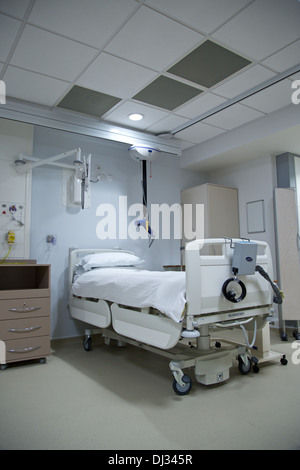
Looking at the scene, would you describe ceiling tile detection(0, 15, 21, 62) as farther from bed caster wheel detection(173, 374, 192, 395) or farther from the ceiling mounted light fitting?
bed caster wheel detection(173, 374, 192, 395)

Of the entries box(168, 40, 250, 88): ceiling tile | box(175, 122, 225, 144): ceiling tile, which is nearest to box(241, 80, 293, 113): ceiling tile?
box(168, 40, 250, 88): ceiling tile

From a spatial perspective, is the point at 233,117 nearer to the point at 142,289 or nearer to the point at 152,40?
the point at 152,40

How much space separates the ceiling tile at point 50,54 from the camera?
9.00 ft

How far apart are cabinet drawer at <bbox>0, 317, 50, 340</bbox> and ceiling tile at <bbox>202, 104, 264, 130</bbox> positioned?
3.15 metres

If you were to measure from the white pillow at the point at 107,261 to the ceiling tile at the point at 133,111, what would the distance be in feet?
5.84

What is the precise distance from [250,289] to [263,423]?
99cm

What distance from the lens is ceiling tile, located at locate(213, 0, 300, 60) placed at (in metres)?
2.43

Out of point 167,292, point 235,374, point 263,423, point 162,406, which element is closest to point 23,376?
point 162,406

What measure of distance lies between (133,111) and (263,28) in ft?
6.04

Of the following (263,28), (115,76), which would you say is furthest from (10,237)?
(263,28)

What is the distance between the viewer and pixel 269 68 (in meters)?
3.21

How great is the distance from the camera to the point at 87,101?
383 centimetres

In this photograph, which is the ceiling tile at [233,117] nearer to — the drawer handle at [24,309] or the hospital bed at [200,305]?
the hospital bed at [200,305]

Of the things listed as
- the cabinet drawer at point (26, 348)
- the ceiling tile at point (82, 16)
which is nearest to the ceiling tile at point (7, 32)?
the ceiling tile at point (82, 16)
